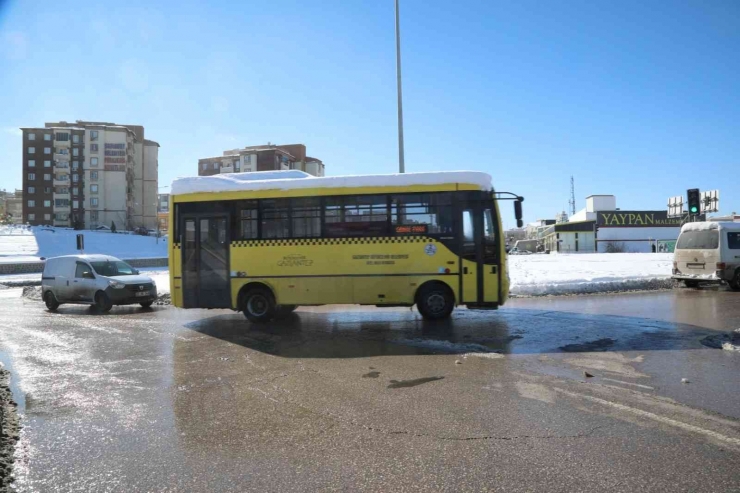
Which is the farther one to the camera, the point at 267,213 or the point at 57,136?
the point at 57,136

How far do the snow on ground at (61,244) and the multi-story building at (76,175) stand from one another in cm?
2118

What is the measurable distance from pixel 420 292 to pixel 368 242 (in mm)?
1571

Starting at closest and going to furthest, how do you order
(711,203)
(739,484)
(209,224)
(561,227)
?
(739,484)
(209,224)
(711,203)
(561,227)

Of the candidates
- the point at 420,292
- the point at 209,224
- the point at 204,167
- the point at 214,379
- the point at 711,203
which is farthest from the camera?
the point at 204,167

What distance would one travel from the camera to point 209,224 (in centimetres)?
1184

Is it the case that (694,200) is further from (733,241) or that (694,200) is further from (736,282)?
(736,282)

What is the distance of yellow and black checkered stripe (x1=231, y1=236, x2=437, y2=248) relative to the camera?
1103cm

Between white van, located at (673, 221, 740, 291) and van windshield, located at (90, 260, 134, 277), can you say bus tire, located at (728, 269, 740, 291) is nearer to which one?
white van, located at (673, 221, 740, 291)

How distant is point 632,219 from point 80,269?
247 feet

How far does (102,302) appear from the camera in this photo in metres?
15.7

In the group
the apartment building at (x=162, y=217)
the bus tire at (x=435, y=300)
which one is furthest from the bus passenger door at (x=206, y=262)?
the apartment building at (x=162, y=217)

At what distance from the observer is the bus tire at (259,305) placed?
459 inches

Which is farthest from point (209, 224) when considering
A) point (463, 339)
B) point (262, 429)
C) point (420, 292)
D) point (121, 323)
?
point (262, 429)

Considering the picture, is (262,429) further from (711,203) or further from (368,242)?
(711,203)
